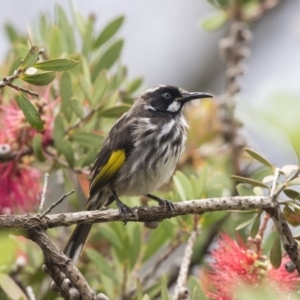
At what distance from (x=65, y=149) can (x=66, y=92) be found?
0.77ft

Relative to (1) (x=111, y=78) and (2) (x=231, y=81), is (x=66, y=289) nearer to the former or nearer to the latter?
(1) (x=111, y=78)

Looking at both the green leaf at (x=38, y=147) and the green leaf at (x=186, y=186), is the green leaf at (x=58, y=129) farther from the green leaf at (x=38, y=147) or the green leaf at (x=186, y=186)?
the green leaf at (x=186, y=186)

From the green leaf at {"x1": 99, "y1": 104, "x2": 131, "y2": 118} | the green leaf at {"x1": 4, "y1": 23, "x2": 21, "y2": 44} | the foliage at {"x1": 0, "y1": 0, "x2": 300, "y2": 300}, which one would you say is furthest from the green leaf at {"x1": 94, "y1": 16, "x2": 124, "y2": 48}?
the green leaf at {"x1": 4, "y1": 23, "x2": 21, "y2": 44}

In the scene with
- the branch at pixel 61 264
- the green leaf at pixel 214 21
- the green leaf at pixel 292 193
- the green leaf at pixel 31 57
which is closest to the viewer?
the green leaf at pixel 31 57

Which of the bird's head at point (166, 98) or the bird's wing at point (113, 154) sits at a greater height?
the bird's head at point (166, 98)

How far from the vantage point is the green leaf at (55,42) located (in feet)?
10.6

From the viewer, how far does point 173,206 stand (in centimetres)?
234

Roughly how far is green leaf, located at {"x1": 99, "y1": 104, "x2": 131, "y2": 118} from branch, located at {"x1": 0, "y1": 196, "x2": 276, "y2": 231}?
53 cm

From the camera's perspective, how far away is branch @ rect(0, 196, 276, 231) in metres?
2.04

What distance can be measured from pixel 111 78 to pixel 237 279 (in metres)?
1.35

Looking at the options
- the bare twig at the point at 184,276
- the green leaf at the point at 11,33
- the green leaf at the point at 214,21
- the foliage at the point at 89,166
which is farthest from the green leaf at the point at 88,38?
the bare twig at the point at 184,276

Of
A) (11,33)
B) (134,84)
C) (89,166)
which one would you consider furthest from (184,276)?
(11,33)

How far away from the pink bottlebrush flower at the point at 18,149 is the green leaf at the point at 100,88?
195mm

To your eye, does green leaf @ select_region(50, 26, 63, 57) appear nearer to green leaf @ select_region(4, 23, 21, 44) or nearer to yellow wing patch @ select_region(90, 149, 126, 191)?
yellow wing patch @ select_region(90, 149, 126, 191)
